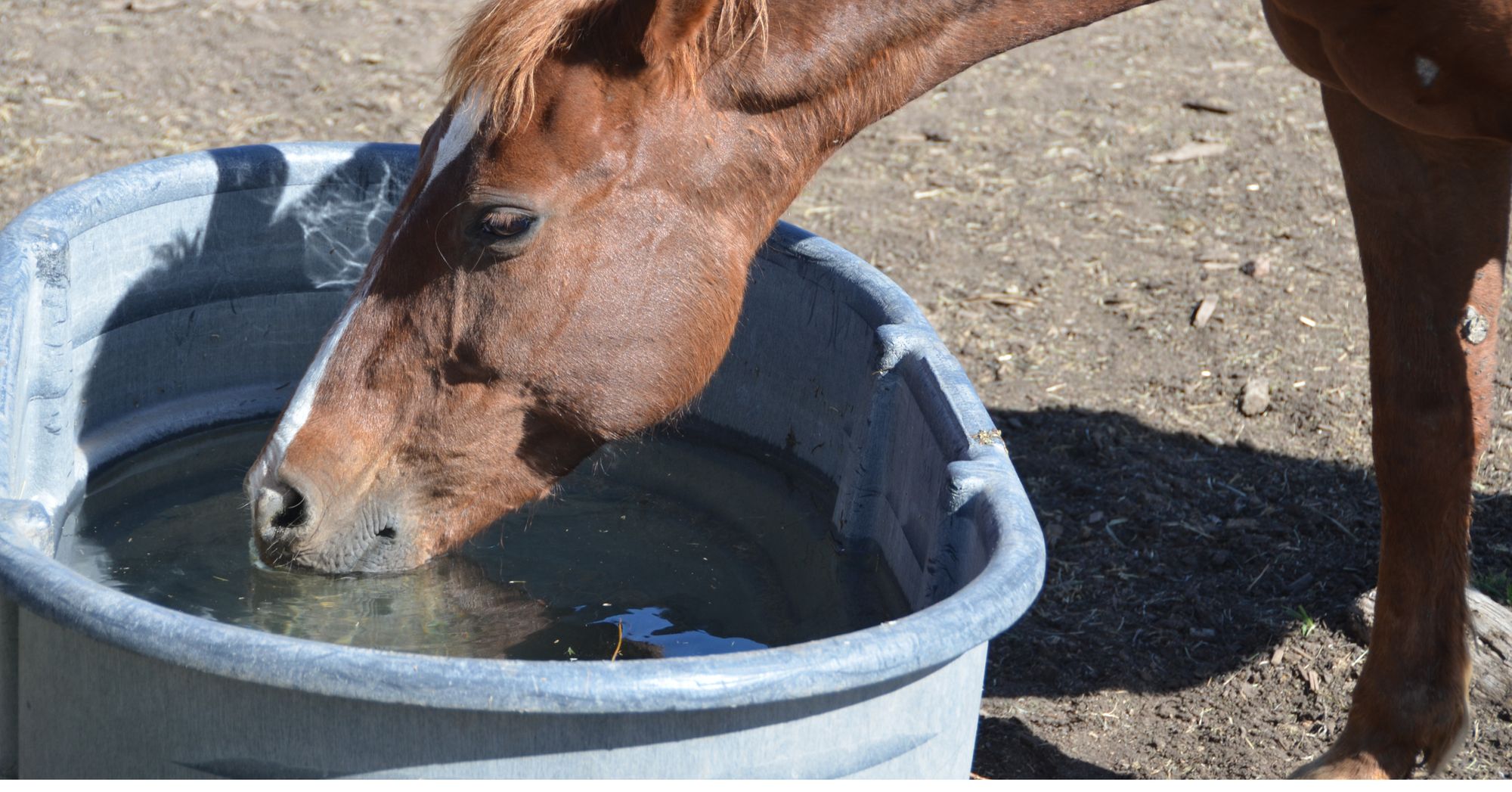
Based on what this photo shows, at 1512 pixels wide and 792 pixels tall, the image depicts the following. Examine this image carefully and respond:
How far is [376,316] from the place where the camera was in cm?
208

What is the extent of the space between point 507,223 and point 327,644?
0.75 m

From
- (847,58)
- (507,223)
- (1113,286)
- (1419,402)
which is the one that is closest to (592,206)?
(507,223)

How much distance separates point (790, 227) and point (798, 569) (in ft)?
2.41

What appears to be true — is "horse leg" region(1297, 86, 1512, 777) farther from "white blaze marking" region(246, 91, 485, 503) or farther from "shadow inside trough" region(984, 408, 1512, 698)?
"white blaze marking" region(246, 91, 485, 503)

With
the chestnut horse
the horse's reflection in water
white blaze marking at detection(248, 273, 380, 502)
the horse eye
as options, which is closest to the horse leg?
the chestnut horse

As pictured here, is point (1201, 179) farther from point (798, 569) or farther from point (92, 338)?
point (92, 338)

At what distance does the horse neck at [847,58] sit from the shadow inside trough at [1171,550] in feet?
4.12

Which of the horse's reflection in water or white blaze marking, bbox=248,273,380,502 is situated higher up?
white blaze marking, bbox=248,273,380,502

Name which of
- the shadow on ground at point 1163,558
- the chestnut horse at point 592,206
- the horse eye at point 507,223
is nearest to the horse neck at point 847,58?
the chestnut horse at point 592,206

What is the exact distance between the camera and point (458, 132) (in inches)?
77.7

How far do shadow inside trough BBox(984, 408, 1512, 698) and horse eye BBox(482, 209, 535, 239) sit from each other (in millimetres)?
1394

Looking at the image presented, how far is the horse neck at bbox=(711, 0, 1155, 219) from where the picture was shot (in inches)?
77.9

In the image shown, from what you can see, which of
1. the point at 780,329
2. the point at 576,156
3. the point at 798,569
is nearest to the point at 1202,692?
the point at 798,569

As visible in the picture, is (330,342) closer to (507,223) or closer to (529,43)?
(507,223)
